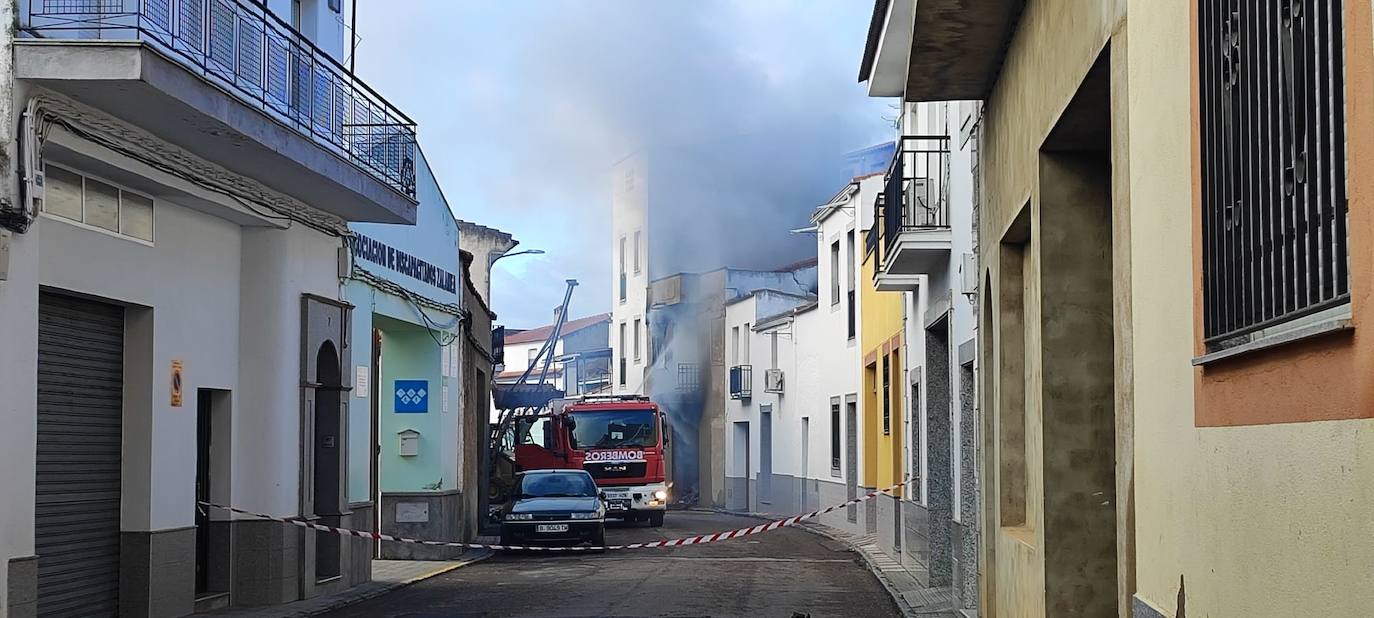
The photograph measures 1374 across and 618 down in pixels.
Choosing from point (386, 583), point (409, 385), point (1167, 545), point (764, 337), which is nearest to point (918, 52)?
point (1167, 545)

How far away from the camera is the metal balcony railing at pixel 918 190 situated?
18.0 meters

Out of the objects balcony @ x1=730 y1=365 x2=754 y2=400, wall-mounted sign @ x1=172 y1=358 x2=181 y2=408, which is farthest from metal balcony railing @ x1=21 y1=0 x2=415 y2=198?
balcony @ x1=730 y1=365 x2=754 y2=400

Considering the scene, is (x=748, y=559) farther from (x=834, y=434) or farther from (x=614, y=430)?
(x=614, y=430)

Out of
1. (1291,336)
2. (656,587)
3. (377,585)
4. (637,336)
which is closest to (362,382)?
(377,585)

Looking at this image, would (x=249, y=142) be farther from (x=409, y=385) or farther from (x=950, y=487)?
(x=409, y=385)

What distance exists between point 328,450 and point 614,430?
17667mm

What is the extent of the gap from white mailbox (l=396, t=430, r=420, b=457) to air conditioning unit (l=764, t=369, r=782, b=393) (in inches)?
668

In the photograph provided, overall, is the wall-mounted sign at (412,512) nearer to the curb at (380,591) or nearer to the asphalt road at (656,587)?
the curb at (380,591)

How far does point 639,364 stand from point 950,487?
36.6 metres

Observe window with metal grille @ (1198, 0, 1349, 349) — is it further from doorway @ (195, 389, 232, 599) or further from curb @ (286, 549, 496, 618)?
doorway @ (195, 389, 232, 599)

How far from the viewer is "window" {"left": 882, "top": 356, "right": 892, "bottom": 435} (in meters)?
24.8

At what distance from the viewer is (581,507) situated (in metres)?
25.6

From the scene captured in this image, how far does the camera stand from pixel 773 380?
40.8 meters

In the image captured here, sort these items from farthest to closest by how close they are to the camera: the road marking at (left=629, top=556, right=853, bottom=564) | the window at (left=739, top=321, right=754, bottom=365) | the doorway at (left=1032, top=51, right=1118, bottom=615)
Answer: the window at (left=739, top=321, right=754, bottom=365)
the road marking at (left=629, top=556, right=853, bottom=564)
the doorway at (left=1032, top=51, right=1118, bottom=615)
